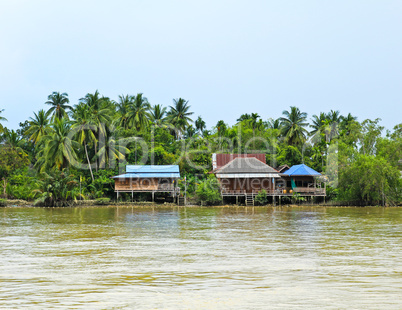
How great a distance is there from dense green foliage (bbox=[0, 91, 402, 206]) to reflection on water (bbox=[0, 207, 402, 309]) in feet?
59.3

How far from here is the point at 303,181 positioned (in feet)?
137

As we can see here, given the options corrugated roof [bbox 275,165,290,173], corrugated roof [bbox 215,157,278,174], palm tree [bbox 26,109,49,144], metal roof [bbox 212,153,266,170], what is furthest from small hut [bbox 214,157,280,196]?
palm tree [bbox 26,109,49,144]

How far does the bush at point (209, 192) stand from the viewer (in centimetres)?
3959

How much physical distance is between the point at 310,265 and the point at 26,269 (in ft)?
24.3

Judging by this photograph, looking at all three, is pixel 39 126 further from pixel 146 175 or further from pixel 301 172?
pixel 301 172

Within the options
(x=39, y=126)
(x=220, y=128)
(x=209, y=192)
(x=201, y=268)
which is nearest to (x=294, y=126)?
(x=220, y=128)

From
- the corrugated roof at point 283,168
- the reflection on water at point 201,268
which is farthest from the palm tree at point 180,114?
the reflection on water at point 201,268

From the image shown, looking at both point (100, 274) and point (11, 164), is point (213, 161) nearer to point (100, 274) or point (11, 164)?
point (11, 164)

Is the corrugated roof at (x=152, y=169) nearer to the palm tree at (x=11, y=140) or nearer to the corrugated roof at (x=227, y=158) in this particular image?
the corrugated roof at (x=227, y=158)

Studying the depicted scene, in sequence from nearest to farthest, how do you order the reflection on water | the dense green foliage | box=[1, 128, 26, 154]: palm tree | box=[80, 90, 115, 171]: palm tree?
the reflection on water, the dense green foliage, box=[80, 90, 115, 171]: palm tree, box=[1, 128, 26, 154]: palm tree

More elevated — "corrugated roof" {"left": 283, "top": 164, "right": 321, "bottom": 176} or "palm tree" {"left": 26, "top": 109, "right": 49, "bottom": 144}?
"palm tree" {"left": 26, "top": 109, "right": 49, "bottom": 144}

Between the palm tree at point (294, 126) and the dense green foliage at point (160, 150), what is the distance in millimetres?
113

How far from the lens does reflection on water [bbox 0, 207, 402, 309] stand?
Result: 346 inches

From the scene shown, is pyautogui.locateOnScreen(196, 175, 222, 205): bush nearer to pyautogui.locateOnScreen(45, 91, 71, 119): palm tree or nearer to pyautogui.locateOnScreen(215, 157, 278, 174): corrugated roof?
pyautogui.locateOnScreen(215, 157, 278, 174): corrugated roof
